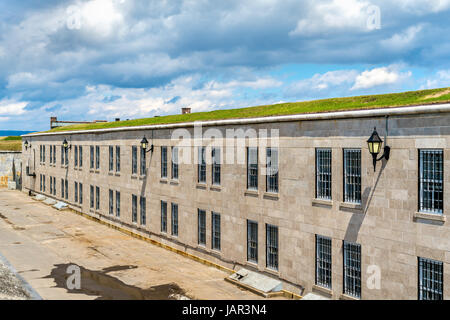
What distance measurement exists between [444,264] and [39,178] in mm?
53500

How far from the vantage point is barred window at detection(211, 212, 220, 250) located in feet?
81.8

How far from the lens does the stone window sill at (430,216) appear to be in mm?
14289

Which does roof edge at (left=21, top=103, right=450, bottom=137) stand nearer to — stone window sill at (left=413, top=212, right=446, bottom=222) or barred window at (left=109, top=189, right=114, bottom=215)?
stone window sill at (left=413, top=212, right=446, bottom=222)

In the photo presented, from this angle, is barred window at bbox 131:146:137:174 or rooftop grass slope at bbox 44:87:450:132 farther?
barred window at bbox 131:146:137:174

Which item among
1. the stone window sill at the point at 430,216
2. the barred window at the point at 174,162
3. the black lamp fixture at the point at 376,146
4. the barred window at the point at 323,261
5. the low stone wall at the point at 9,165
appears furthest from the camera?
the low stone wall at the point at 9,165

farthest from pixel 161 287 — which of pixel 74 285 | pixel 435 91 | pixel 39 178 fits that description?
pixel 39 178

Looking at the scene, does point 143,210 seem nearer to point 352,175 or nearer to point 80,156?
point 80,156

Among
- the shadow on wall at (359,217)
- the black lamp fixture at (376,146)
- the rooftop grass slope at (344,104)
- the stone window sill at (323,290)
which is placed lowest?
the stone window sill at (323,290)

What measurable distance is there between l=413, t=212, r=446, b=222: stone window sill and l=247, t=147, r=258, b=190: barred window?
8750mm

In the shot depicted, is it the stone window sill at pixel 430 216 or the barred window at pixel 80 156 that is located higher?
the barred window at pixel 80 156

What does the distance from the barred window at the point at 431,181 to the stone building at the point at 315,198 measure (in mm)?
32

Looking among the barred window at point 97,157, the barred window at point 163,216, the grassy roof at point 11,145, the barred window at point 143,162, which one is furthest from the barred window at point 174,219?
the grassy roof at point 11,145

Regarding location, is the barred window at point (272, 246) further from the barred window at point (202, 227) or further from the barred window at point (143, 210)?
the barred window at point (143, 210)

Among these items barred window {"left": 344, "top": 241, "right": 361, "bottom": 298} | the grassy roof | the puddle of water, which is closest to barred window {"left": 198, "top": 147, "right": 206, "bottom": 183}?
the puddle of water
